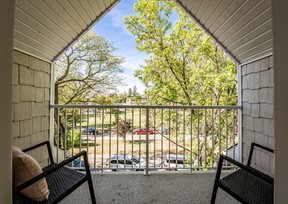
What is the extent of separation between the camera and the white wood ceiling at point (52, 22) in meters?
1.84

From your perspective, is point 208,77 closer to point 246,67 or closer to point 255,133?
point 246,67

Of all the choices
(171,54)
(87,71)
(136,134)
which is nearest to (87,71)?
(87,71)

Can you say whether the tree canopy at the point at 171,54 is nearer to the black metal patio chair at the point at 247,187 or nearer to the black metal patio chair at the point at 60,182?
the black metal patio chair at the point at 247,187

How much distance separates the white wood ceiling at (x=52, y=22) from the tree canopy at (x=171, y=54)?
480 cm

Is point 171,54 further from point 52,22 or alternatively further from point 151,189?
point 151,189

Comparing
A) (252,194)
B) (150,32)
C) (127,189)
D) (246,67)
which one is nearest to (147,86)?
(150,32)

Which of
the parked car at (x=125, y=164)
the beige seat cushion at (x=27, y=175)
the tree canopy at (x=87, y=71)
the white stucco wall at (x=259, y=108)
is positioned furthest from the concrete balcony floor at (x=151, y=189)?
the tree canopy at (x=87, y=71)

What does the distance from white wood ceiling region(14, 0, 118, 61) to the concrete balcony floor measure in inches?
73.8

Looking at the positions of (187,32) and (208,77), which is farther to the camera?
(187,32)

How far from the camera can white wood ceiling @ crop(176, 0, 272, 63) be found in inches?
78.6

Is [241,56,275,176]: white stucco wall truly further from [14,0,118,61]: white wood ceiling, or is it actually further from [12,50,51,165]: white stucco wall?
[12,50,51,165]: white stucco wall

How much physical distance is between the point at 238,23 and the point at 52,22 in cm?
226

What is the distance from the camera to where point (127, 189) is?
233cm
